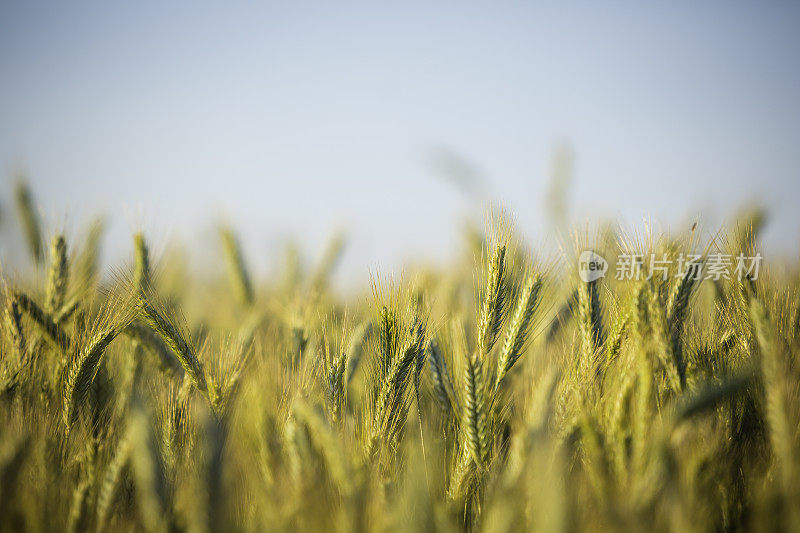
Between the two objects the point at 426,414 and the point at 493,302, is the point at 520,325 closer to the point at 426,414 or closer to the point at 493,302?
the point at 493,302

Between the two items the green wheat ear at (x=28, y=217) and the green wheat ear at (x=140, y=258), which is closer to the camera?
the green wheat ear at (x=140, y=258)

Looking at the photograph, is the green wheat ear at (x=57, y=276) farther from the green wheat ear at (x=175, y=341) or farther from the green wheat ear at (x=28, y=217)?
the green wheat ear at (x=28, y=217)

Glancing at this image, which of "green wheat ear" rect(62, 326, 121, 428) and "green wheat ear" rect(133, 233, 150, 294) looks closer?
"green wheat ear" rect(62, 326, 121, 428)

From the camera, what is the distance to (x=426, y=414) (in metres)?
2.21

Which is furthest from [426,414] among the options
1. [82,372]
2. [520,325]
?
[82,372]

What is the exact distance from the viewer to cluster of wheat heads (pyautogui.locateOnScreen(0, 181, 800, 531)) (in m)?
1.24

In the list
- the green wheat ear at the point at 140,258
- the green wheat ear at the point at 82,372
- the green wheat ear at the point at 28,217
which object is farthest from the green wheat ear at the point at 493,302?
the green wheat ear at the point at 28,217

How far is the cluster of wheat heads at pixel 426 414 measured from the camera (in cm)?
124

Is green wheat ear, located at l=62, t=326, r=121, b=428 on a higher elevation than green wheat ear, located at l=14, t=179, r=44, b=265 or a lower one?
lower

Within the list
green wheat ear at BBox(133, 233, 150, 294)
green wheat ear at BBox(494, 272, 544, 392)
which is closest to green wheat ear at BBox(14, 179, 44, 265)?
green wheat ear at BBox(133, 233, 150, 294)

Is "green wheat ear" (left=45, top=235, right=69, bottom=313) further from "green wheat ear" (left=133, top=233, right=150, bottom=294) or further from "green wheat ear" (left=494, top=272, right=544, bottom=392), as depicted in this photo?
"green wheat ear" (left=494, top=272, right=544, bottom=392)

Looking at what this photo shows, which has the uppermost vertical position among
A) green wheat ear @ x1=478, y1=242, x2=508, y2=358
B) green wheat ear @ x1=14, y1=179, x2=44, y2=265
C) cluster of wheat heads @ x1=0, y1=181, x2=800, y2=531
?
green wheat ear @ x1=14, y1=179, x2=44, y2=265

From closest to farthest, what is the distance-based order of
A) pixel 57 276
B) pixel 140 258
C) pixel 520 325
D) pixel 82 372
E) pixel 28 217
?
pixel 82 372
pixel 520 325
pixel 57 276
pixel 140 258
pixel 28 217

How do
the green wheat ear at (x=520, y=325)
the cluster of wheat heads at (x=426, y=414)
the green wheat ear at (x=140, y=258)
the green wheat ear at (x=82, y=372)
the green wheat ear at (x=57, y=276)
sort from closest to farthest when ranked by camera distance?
the cluster of wheat heads at (x=426, y=414)
the green wheat ear at (x=82, y=372)
the green wheat ear at (x=520, y=325)
the green wheat ear at (x=57, y=276)
the green wheat ear at (x=140, y=258)
